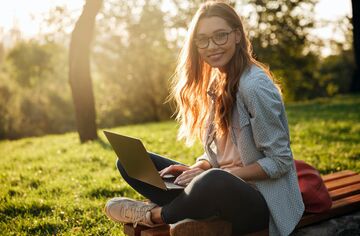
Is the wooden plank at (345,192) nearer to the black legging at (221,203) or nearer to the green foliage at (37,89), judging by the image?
the black legging at (221,203)

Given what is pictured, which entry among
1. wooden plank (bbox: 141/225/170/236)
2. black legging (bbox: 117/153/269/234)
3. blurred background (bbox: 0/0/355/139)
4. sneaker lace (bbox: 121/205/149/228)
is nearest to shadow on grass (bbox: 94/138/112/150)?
sneaker lace (bbox: 121/205/149/228)

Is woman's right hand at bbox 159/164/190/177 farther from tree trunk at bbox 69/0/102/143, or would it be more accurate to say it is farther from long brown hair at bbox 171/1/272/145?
tree trunk at bbox 69/0/102/143

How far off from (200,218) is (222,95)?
2.67 ft

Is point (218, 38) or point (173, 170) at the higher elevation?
point (218, 38)

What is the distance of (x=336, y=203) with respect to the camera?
3291 millimetres

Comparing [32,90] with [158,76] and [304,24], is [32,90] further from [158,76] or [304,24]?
[304,24]

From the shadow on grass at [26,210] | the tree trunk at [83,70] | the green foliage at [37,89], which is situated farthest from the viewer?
the green foliage at [37,89]

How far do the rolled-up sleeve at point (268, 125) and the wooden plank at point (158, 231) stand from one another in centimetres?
70

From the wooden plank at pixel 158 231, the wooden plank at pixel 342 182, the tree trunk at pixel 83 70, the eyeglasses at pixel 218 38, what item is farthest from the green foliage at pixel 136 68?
the wooden plank at pixel 158 231

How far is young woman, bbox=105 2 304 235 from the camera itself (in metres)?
2.64

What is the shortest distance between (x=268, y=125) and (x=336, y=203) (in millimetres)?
1023

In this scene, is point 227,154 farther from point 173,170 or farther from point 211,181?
point 211,181

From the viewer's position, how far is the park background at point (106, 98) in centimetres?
489

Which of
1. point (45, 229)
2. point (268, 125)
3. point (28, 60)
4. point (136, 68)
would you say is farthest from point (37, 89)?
point (268, 125)
